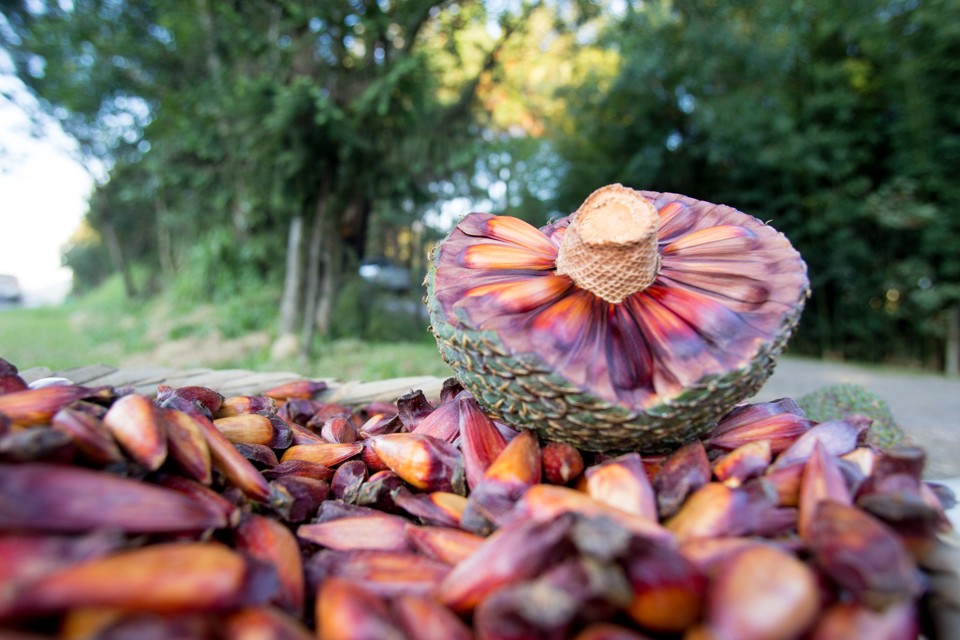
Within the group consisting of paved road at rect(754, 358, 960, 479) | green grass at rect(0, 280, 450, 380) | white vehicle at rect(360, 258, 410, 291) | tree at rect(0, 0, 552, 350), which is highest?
tree at rect(0, 0, 552, 350)

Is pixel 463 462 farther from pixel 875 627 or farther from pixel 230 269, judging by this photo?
pixel 230 269

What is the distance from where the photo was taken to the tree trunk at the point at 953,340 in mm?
7109

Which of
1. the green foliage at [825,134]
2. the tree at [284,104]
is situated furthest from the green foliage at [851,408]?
the green foliage at [825,134]

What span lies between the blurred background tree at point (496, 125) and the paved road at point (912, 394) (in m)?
1.43

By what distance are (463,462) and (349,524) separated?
8.2 inches

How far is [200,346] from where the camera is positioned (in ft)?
18.5

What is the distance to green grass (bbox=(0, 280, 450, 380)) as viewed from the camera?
4025 mm

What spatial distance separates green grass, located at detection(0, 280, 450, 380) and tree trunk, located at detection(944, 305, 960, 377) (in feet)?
22.5

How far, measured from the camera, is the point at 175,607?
0.52 meters

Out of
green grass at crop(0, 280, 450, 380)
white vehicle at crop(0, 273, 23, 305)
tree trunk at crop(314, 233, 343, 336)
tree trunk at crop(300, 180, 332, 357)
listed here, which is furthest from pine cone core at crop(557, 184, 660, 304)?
white vehicle at crop(0, 273, 23, 305)

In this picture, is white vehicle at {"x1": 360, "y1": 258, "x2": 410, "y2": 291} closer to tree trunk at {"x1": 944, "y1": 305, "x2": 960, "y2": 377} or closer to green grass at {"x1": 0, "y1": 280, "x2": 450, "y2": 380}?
green grass at {"x1": 0, "y1": 280, "x2": 450, "y2": 380}

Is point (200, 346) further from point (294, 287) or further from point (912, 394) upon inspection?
point (912, 394)

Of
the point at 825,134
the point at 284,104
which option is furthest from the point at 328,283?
the point at 825,134

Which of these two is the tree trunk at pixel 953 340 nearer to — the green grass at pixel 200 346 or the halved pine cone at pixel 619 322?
the green grass at pixel 200 346
